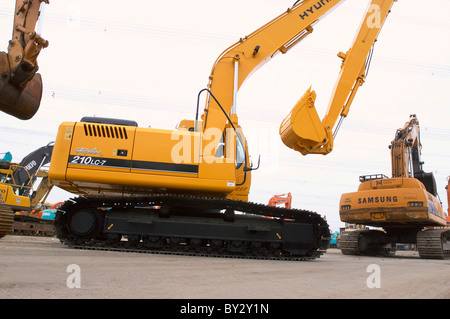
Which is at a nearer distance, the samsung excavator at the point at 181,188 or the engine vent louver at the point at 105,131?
the samsung excavator at the point at 181,188

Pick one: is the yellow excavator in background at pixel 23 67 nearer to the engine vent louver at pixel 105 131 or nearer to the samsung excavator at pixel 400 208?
the engine vent louver at pixel 105 131

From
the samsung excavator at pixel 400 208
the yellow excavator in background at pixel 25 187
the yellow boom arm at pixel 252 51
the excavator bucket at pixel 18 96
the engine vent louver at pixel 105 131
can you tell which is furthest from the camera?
the yellow excavator in background at pixel 25 187

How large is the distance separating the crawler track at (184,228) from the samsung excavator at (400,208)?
4020 mm

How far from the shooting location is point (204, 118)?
23.6 ft

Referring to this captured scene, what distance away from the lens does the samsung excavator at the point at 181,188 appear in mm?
5957

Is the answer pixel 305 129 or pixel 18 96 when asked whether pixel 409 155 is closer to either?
pixel 305 129

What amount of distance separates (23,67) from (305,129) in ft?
18.4

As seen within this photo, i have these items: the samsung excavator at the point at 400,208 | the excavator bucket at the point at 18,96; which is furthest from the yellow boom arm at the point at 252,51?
the samsung excavator at the point at 400,208

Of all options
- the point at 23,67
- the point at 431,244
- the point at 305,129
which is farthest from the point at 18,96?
the point at 431,244

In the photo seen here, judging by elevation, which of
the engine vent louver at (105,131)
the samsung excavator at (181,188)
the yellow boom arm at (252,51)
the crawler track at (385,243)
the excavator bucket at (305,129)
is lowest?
the crawler track at (385,243)

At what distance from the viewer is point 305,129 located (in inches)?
296
